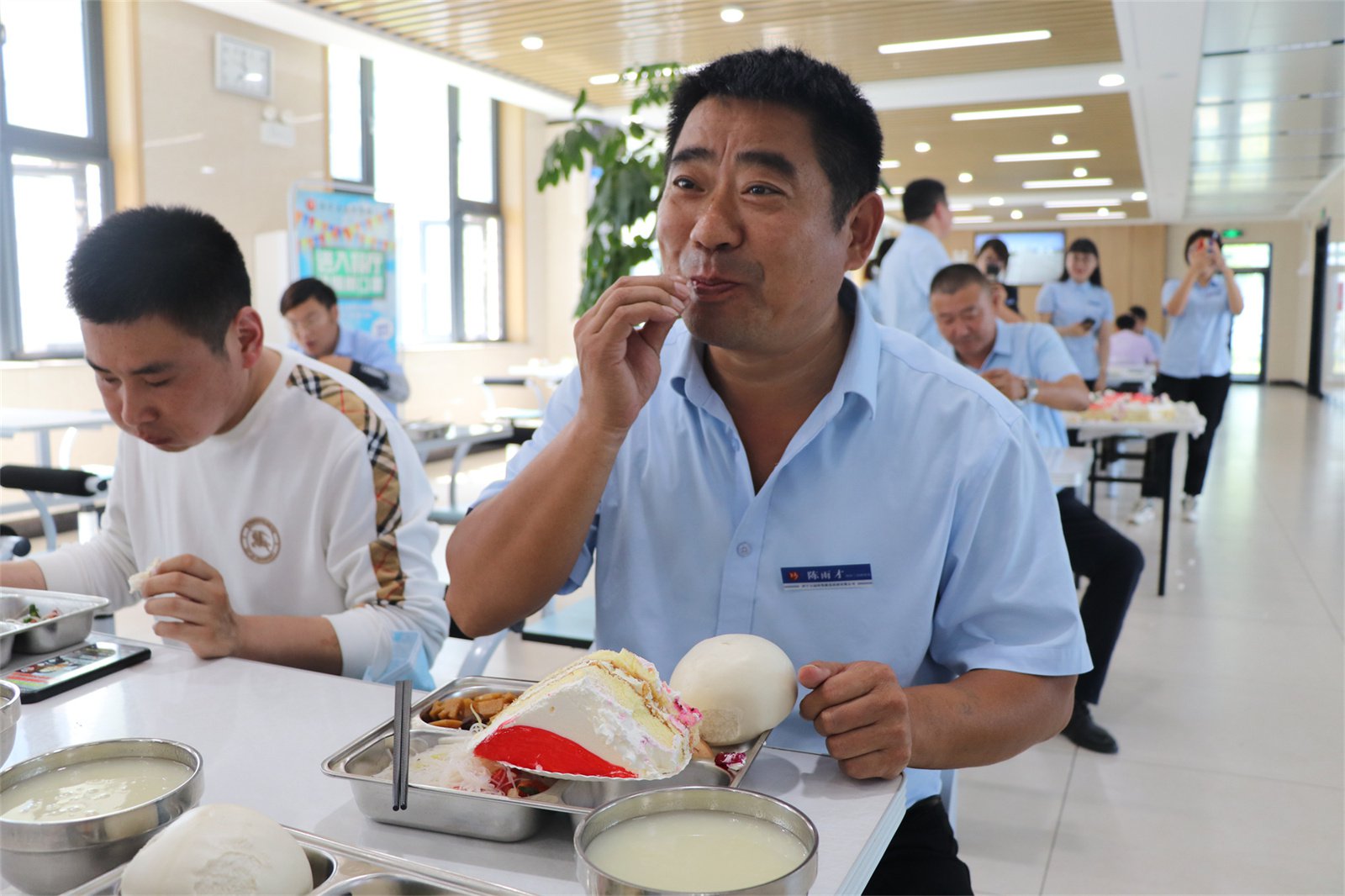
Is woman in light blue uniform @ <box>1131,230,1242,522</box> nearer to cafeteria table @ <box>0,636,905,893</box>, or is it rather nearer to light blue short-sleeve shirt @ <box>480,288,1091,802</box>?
light blue short-sleeve shirt @ <box>480,288,1091,802</box>

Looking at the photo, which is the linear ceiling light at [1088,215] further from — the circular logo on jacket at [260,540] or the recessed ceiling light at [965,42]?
the circular logo on jacket at [260,540]

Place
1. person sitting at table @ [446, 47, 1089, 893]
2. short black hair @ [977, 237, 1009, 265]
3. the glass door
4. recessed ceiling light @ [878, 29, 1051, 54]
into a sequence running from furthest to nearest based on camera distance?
the glass door, short black hair @ [977, 237, 1009, 265], recessed ceiling light @ [878, 29, 1051, 54], person sitting at table @ [446, 47, 1089, 893]

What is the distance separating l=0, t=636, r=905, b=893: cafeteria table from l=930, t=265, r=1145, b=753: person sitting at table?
7.43 ft

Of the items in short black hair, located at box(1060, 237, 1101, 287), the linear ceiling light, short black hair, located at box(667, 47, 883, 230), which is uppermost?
the linear ceiling light

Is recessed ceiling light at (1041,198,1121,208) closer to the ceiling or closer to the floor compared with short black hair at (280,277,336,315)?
closer to the ceiling

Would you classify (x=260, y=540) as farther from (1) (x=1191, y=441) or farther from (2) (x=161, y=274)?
(1) (x=1191, y=441)

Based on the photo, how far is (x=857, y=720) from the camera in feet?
3.00

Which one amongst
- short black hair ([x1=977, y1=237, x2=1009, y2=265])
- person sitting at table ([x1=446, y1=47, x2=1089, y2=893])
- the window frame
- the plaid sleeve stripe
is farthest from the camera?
the window frame

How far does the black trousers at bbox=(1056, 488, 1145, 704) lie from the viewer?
115 inches

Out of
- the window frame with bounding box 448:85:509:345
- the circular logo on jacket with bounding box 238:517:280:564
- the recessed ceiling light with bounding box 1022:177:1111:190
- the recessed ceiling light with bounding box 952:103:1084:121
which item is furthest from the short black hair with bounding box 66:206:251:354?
the recessed ceiling light with bounding box 1022:177:1111:190

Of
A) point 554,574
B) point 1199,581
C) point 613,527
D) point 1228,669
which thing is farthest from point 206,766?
point 1199,581

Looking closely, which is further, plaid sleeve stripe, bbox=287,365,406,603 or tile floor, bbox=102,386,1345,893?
tile floor, bbox=102,386,1345,893

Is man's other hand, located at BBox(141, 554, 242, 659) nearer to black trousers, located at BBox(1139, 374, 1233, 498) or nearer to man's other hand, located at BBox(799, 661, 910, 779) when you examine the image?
man's other hand, located at BBox(799, 661, 910, 779)

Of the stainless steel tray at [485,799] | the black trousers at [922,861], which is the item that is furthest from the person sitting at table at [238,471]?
the black trousers at [922,861]
